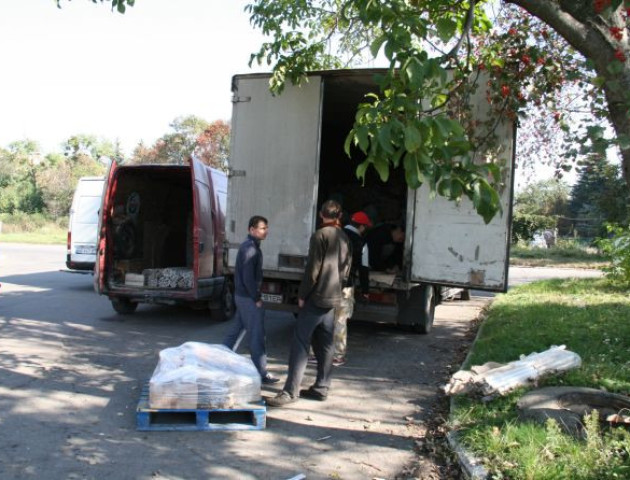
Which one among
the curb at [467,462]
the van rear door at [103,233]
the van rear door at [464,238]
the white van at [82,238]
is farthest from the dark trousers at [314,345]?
the white van at [82,238]

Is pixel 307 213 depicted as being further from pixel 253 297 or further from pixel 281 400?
pixel 281 400

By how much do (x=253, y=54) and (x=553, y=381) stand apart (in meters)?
5.04

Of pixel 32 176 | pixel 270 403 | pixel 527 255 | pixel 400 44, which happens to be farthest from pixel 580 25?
pixel 32 176

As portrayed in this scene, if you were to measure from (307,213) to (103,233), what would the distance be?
12.6ft

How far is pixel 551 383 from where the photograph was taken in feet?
17.8

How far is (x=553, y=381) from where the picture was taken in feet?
17.9

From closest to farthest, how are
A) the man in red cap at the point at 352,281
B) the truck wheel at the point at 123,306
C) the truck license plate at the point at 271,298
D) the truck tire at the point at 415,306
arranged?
1. the man in red cap at the point at 352,281
2. the truck license plate at the point at 271,298
3. the truck tire at the point at 415,306
4. the truck wheel at the point at 123,306

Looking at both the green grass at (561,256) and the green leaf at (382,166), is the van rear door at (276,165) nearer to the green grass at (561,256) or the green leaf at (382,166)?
the green leaf at (382,166)

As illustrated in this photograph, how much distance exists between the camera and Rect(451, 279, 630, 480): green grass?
361 cm

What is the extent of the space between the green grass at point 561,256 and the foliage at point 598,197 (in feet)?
4.64

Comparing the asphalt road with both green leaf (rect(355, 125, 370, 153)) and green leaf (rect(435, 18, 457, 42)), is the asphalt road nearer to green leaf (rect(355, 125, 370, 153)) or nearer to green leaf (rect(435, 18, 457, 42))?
green leaf (rect(355, 125, 370, 153))

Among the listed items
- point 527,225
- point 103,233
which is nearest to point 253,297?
point 103,233

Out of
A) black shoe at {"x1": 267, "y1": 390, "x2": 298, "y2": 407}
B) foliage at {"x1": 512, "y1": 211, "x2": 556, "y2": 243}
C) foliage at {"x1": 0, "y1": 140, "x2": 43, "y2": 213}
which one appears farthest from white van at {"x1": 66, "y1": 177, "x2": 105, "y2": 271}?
foliage at {"x1": 0, "y1": 140, "x2": 43, "y2": 213}

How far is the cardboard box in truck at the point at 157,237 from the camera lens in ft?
29.8
